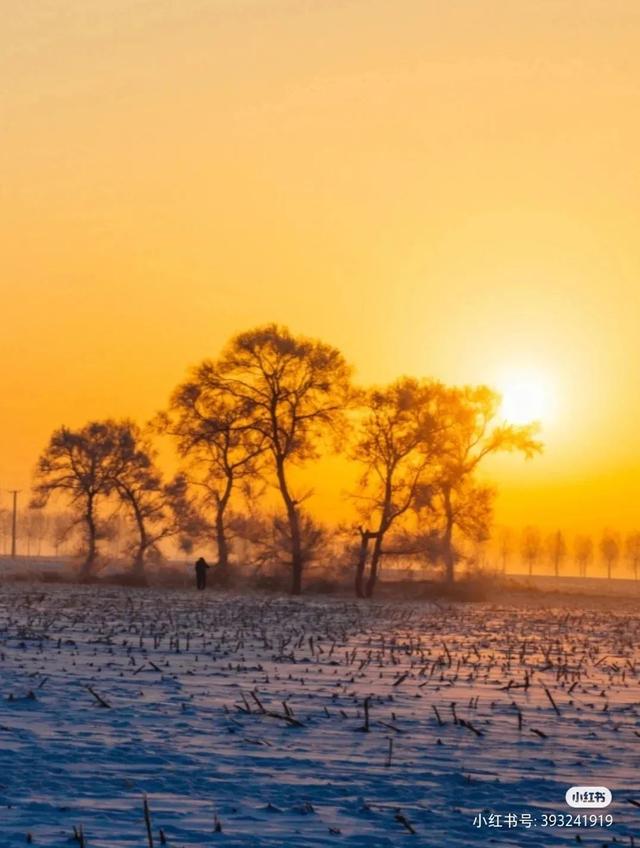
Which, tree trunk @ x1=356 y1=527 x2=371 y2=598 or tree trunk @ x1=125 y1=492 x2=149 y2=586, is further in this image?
tree trunk @ x1=125 y1=492 x2=149 y2=586

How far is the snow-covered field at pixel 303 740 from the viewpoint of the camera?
28.3ft

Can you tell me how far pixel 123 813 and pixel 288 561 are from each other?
2065 inches

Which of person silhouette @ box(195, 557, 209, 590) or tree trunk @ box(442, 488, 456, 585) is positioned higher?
tree trunk @ box(442, 488, 456, 585)

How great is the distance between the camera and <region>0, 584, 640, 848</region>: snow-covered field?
8617mm

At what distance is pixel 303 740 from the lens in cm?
1190

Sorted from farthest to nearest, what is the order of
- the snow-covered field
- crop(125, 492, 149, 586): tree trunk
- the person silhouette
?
crop(125, 492, 149, 586): tree trunk → the person silhouette → the snow-covered field

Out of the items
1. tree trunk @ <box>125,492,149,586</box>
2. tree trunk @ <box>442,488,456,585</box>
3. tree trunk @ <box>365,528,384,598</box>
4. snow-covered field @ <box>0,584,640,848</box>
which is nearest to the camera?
snow-covered field @ <box>0,584,640,848</box>

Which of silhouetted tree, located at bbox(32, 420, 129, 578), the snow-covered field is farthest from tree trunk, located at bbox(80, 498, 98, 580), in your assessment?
the snow-covered field

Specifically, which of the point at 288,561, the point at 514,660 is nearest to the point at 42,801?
the point at 514,660

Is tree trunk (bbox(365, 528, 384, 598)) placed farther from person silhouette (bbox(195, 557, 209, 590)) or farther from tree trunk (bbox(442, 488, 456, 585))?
person silhouette (bbox(195, 557, 209, 590))

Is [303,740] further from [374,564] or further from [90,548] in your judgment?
[90,548]

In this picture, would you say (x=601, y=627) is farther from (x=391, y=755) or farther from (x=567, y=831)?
(x=567, y=831)

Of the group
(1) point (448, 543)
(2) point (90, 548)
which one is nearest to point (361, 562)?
(1) point (448, 543)

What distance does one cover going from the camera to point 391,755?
11.1 m
